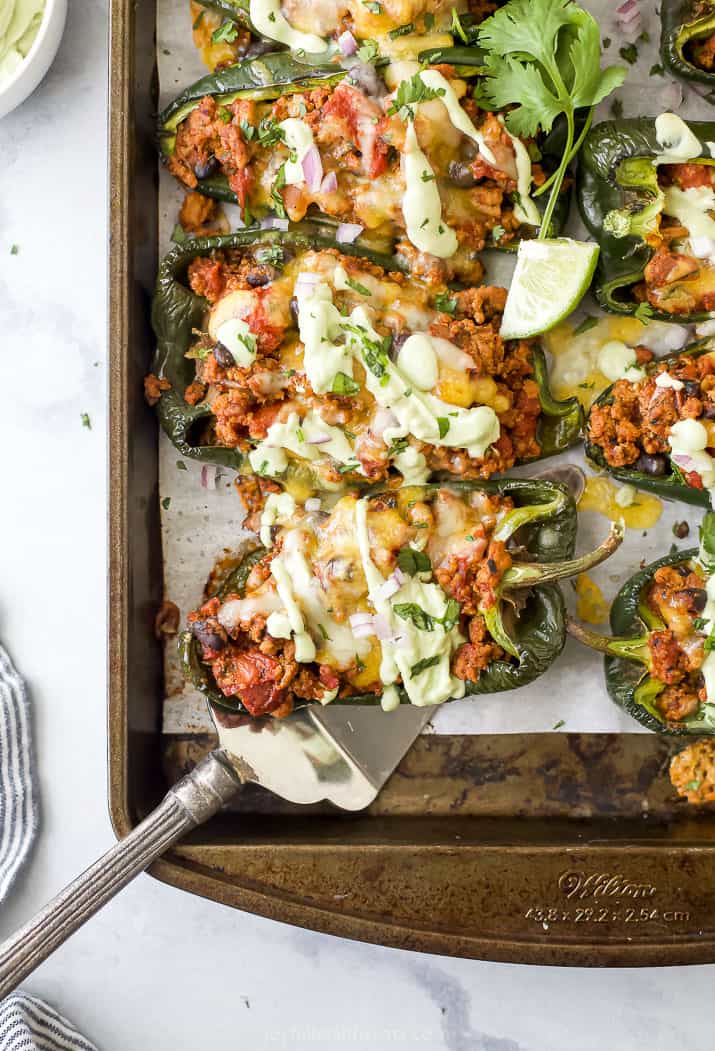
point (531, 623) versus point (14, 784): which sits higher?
point (14, 784)

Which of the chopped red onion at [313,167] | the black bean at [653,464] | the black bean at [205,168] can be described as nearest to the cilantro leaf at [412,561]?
the black bean at [653,464]

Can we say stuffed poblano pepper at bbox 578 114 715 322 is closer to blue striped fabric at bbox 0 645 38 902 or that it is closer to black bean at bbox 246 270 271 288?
black bean at bbox 246 270 271 288

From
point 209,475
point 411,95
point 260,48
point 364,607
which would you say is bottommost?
point 364,607

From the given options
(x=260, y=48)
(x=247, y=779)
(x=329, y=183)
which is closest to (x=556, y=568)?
(x=247, y=779)

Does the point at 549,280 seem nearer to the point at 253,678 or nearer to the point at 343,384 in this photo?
the point at 343,384

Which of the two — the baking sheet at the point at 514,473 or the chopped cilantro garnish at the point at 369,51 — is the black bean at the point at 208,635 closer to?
the baking sheet at the point at 514,473

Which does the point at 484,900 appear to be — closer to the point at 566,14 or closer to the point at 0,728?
the point at 0,728

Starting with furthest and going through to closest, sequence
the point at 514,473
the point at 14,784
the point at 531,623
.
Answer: the point at 14,784, the point at 514,473, the point at 531,623

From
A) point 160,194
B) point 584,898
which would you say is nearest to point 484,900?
point 584,898
